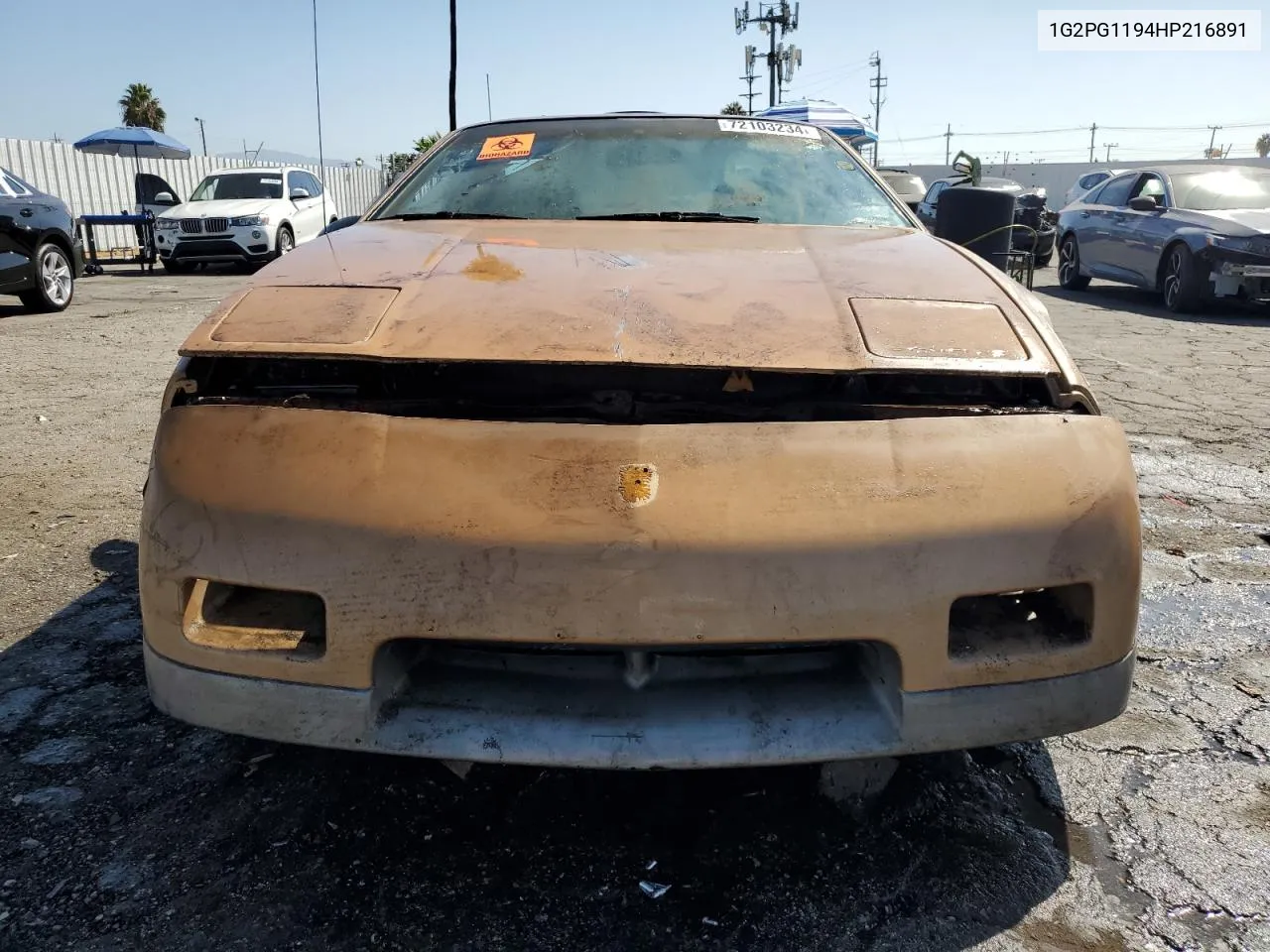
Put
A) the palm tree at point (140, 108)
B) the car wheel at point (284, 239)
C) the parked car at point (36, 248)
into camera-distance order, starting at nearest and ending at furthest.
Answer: the parked car at point (36, 248) < the car wheel at point (284, 239) < the palm tree at point (140, 108)

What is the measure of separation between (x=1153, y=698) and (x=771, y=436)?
151 cm

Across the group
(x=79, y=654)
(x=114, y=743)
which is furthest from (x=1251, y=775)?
(x=79, y=654)

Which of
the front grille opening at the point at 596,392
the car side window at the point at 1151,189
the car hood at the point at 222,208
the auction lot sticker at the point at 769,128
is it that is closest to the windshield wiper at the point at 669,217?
the auction lot sticker at the point at 769,128

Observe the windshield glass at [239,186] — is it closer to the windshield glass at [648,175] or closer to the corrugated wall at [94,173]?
the corrugated wall at [94,173]

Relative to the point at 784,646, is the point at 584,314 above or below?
above

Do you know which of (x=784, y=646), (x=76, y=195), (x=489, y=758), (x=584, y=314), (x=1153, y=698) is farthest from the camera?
(x=76, y=195)

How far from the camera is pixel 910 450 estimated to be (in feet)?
5.23

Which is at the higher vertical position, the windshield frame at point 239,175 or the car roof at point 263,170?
the car roof at point 263,170

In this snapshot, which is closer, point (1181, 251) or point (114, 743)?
point (114, 743)

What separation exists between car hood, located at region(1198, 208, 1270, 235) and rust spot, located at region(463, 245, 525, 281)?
9356 mm

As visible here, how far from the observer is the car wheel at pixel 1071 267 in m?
11.8

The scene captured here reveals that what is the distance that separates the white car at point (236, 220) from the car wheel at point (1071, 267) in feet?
32.8

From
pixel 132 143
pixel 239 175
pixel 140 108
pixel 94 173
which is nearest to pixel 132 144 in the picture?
pixel 132 143

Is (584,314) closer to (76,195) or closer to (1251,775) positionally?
(1251,775)
